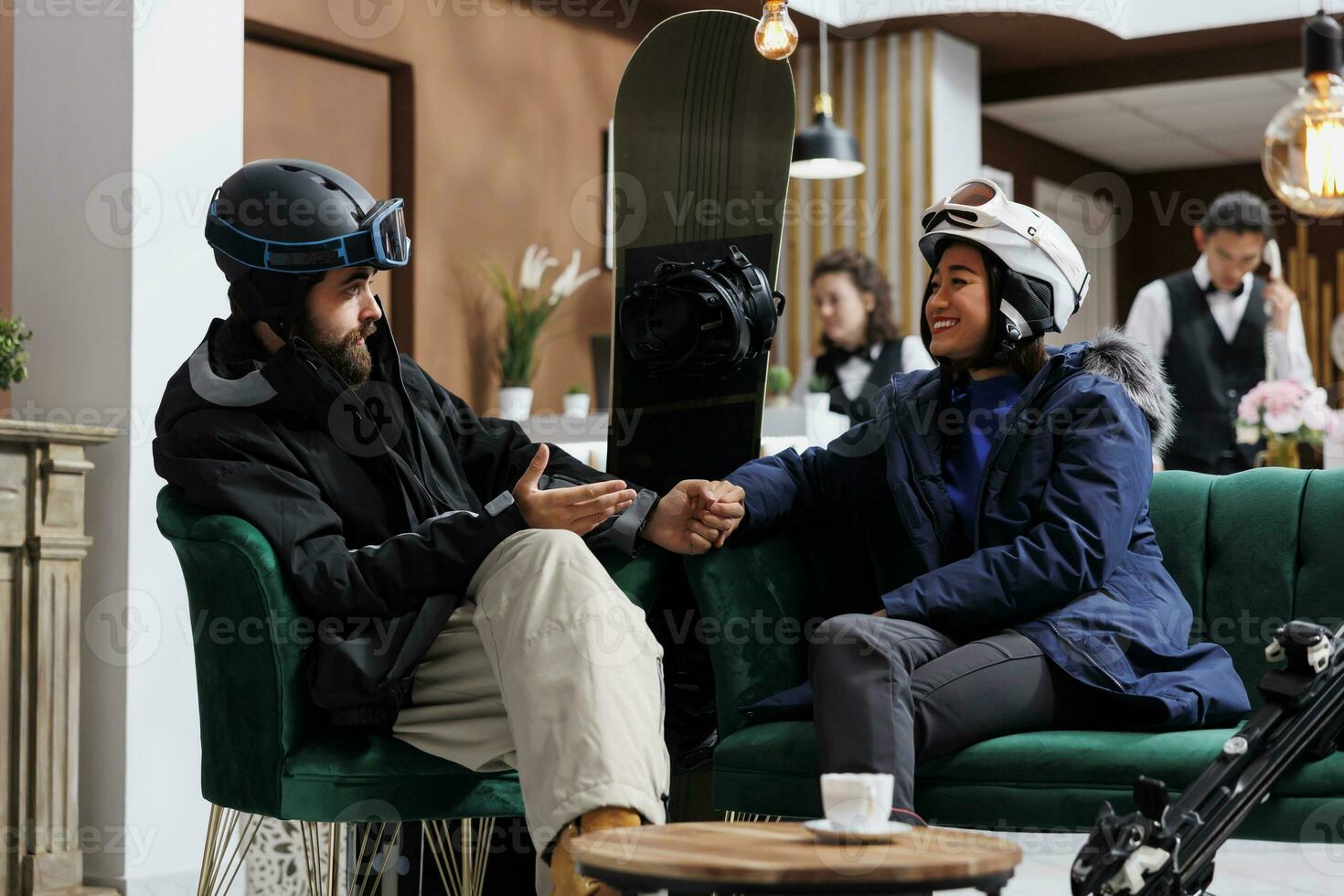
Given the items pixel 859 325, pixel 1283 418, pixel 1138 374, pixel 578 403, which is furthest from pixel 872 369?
pixel 1138 374

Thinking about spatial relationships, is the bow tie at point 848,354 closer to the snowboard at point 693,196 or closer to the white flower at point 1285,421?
the white flower at point 1285,421

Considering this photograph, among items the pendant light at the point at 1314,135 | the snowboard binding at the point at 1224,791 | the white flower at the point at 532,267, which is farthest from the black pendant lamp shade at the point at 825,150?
the snowboard binding at the point at 1224,791

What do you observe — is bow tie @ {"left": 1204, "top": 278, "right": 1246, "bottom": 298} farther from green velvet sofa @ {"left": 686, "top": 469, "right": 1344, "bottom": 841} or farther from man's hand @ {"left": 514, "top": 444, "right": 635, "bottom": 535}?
man's hand @ {"left": 514, "top": 444, "right": 635, "bottom": 535}

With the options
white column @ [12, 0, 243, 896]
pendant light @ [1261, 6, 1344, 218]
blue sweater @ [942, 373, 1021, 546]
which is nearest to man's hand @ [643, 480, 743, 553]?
blue sweater @ [942, 373, 1021, 546]

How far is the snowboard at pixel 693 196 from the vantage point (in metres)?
2.63

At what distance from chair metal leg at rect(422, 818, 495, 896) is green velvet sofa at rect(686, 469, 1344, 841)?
0.45 m

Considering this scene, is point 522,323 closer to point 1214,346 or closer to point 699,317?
point 1214,346

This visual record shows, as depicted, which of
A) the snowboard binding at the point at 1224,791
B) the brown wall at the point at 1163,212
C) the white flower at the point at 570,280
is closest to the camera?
the snowboard binding at the point at 1224,791

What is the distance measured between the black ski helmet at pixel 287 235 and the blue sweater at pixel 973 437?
3.10ft

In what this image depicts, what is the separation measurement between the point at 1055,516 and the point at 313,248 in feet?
3.93

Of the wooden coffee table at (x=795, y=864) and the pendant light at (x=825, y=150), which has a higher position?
the pendant light at (x=825, y=150)

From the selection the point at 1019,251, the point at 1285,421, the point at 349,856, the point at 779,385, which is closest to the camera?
the point at 1019,251

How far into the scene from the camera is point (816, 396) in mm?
5184

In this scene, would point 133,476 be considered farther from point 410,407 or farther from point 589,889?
point 589,889
